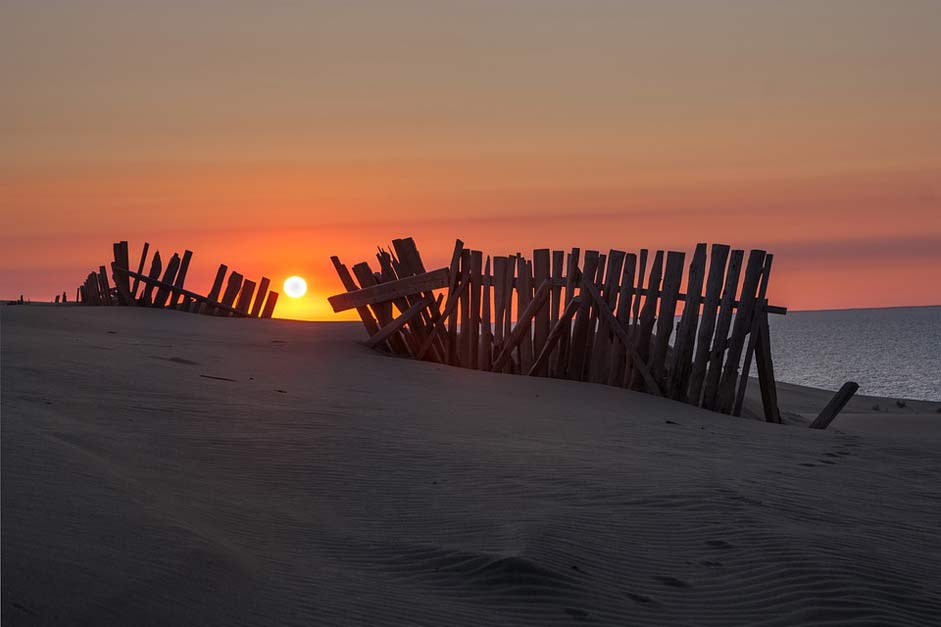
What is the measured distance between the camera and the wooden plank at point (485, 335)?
13.7 metres

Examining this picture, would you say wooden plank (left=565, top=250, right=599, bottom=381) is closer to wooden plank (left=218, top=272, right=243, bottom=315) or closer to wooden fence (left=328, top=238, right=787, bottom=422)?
wooden fence (left=328, top=238, right=787, bottom=422)

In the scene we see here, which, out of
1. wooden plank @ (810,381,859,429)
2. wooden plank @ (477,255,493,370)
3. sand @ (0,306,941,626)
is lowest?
sand @ (0,306,941,626)

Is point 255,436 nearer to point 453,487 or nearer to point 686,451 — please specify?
point 453,487

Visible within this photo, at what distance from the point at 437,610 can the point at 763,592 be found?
5.46 ft

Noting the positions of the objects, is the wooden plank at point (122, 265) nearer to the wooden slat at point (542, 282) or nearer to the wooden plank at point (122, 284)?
the wooden plank at point (122, 284)

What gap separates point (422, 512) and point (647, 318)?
6.79 m

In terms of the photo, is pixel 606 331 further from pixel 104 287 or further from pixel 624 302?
pixel 104 287

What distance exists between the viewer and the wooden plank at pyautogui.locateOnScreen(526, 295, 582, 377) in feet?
41.5

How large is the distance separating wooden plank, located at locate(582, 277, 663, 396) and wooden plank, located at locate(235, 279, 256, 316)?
1021 centimetres

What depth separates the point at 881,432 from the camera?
13195mm

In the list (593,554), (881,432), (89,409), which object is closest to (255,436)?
(89,409)

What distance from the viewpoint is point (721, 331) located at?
11758mm

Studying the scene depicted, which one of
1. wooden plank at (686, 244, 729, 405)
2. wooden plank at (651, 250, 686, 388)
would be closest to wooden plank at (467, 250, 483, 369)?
wooden plank at (651, 250, 686, 388)

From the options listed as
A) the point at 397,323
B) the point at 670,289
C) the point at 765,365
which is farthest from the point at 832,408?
the point at 397,323
